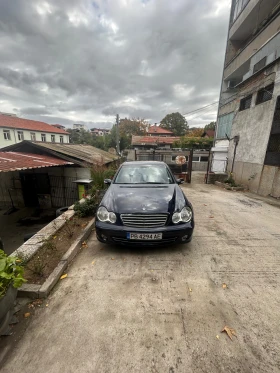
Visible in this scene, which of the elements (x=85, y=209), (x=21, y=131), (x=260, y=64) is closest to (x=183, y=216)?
(x=85, y=209)

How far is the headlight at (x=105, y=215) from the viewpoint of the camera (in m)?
2.83

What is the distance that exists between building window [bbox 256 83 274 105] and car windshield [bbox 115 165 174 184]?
7284 mm

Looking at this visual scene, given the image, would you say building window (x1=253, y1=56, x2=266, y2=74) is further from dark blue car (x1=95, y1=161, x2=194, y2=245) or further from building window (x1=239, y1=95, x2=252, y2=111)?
dark blue car (x1=95, y1=161, x2=194, y2=245)

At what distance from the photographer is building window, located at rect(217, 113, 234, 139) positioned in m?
12.6

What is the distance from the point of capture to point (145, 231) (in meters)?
2.67

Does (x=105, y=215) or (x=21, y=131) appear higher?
(x=21, y=131)

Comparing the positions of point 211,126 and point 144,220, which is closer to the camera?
point 144,220

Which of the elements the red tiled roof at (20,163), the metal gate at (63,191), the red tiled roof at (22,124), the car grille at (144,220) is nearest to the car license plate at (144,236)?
the car grille at (144,220)

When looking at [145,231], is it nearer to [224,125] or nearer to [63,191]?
[63,191]

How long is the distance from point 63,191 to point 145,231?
850cm

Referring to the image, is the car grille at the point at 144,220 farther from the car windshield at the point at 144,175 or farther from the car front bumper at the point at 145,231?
the car windshield at the point at 144,175

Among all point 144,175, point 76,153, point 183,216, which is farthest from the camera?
point 76,153

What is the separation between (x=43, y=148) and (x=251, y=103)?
1156cm

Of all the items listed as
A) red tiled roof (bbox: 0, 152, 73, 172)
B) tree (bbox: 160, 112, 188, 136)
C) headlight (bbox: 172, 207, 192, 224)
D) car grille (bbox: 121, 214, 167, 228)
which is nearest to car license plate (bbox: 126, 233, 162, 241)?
car grille (bbox: 121, 214, 167, 228)
